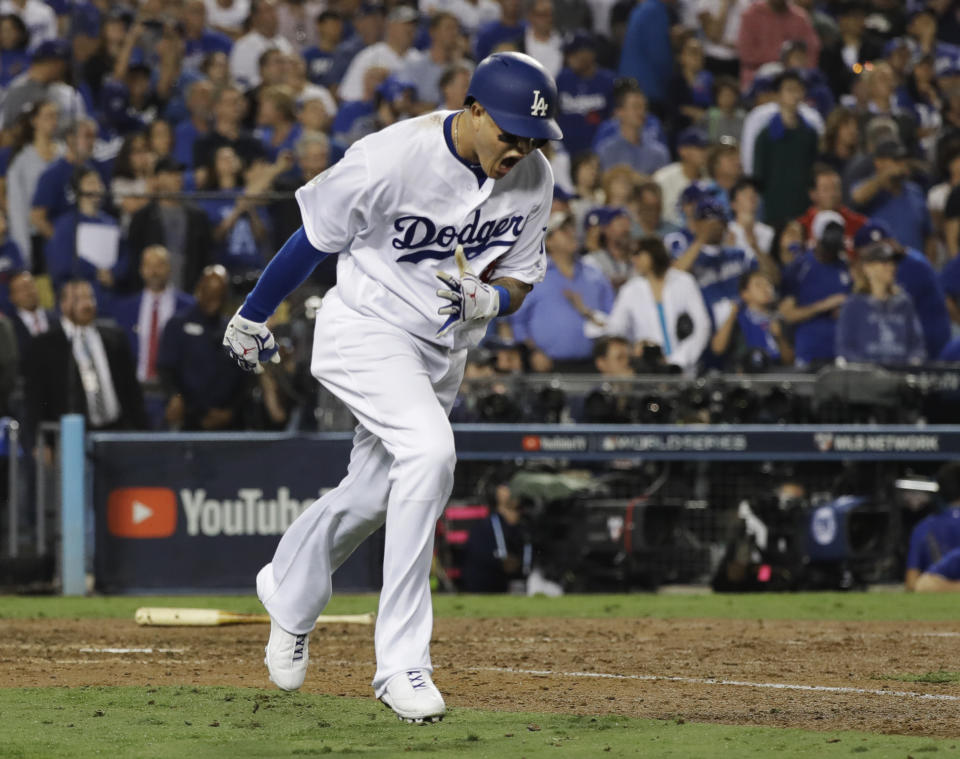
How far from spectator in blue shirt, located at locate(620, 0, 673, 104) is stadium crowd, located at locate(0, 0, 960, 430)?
27 millimetres

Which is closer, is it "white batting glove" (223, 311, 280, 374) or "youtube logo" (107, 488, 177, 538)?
"white batting glove" (223, 311, 280, 374)

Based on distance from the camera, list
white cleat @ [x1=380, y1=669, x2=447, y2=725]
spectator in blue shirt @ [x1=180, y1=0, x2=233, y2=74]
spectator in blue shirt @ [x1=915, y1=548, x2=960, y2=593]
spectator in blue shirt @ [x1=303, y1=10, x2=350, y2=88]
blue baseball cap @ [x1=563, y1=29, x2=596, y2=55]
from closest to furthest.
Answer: white cleat @ [x1=380, y1=669, x2=447, y2=725] → spectator in blue shirt @ [x1=915, y1=548, x2=960, y2=593] → spectator in blue shirt @ [x1=180, y1=0, x2=233, y2=74] → blue baseball cap @ [x1=563, y1=29, x2=596, y2=55] → spectator in blue shirt @ [x1=303, y1=10, x2=350, y2=88]

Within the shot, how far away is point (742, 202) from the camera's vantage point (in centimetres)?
1188

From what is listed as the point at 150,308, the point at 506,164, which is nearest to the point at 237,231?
the point at 150,308

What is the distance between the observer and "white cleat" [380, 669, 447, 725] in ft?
14.0

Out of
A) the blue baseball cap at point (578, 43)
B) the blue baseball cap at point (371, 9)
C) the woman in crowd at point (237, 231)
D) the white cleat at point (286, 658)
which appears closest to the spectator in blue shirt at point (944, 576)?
the woman in crowd at point (237, 231)

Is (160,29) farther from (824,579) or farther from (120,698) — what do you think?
(120,698)

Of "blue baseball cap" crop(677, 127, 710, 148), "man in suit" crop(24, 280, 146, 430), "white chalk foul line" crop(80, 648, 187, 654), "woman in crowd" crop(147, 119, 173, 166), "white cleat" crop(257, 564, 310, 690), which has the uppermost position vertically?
"blue baseball cap" crop(677, 127, 710, 148)

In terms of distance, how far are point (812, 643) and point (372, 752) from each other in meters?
3.31

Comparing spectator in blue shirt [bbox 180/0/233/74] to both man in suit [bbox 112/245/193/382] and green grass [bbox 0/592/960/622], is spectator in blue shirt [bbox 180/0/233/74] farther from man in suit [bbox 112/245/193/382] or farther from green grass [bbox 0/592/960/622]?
green grass [bbox 0/592/960/622]

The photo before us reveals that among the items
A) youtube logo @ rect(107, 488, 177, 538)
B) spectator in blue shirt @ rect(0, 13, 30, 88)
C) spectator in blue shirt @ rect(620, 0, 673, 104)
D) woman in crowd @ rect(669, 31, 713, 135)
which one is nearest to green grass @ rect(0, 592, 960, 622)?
youtube logo @ rect(107, 488, 177, 538)

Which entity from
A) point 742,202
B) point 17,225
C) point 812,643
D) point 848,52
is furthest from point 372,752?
point 848,52

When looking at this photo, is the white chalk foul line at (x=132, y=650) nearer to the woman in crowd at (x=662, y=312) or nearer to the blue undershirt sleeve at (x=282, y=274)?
the blue undershirt sleeve at (x=282, y=274)

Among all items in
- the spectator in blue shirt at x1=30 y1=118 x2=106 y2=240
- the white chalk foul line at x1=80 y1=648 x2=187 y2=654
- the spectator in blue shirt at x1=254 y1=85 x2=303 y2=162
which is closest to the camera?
the white chalk foul line at x1=80 y1=648 x2=187 y2=654
